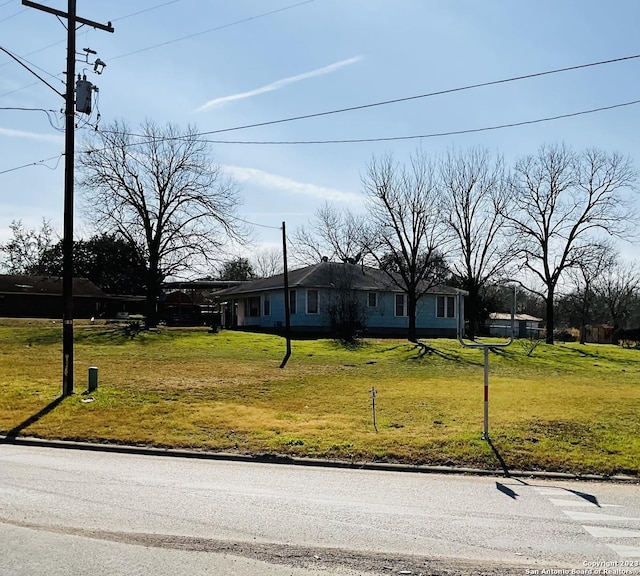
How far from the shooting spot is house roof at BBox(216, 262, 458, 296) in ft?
139

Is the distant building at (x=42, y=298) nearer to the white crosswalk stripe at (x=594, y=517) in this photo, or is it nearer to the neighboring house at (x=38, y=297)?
the neighboring house at (x=38, y=297)

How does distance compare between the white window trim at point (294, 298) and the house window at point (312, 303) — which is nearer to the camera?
the white window trim at point (294, 298)

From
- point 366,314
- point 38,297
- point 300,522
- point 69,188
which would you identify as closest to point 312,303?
point 366,314

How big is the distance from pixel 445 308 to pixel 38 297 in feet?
124

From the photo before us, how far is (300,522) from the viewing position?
628 centimetres

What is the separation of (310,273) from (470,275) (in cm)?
1168

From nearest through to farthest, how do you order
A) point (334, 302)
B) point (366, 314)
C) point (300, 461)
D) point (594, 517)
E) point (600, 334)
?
point (594, 517)
point (300, 461)
point (334, 302)
point (366, 314)
point (600, 334)

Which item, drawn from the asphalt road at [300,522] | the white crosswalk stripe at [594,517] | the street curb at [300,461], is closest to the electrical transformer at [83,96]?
the street curb at [300,461]

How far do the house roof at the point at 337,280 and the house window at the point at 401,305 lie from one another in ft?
3.42

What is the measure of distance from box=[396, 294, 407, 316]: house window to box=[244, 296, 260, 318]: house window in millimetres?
10724

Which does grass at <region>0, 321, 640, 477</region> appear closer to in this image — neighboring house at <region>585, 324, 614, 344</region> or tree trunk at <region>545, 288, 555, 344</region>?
tree trunk at <region>545, 288, 555, 344</region>

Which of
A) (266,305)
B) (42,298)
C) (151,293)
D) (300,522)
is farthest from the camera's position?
(42,298)

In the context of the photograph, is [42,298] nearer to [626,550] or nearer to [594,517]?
[594,517]

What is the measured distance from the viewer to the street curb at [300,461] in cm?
914
